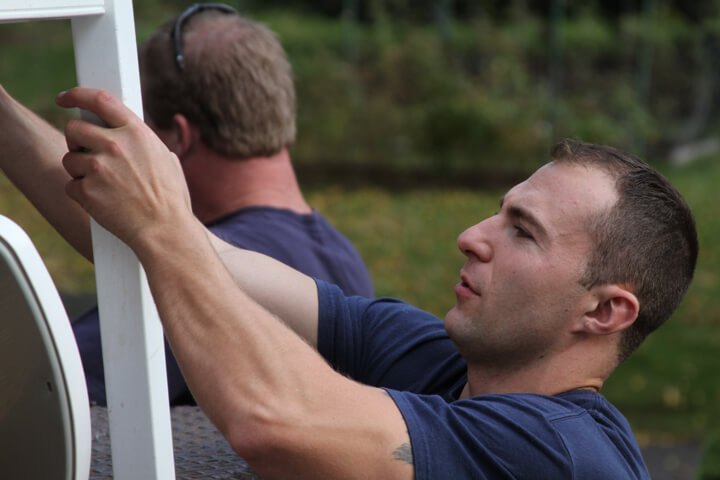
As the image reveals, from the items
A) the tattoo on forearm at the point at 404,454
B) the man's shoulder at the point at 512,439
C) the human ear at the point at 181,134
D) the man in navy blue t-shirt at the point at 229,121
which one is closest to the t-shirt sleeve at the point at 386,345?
the man's shoulder at the point at 512,439

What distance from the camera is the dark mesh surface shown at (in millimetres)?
1537

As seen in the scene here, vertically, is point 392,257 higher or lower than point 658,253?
lower

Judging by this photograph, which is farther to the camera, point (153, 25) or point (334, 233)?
point (153, 25)

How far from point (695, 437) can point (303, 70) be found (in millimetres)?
6505

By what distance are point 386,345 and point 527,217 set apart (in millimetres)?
418

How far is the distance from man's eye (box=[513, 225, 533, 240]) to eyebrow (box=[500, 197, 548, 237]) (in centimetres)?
2

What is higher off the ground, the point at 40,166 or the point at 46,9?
the point at 46,9

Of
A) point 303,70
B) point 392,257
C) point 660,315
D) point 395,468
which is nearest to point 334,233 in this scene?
point 660,315

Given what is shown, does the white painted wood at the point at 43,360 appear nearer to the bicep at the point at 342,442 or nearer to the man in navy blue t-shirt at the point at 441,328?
the man in navy blue t-shirt at the point at 441,328

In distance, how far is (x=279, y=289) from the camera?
1859 mm

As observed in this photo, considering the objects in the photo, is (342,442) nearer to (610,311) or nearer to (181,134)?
(610,311)

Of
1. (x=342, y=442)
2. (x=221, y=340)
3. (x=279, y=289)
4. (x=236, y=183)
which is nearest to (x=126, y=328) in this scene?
(x=221, y=340)

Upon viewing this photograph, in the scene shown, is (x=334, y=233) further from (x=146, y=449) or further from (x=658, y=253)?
(x=146, y=449)

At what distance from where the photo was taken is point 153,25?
37.3 ft
